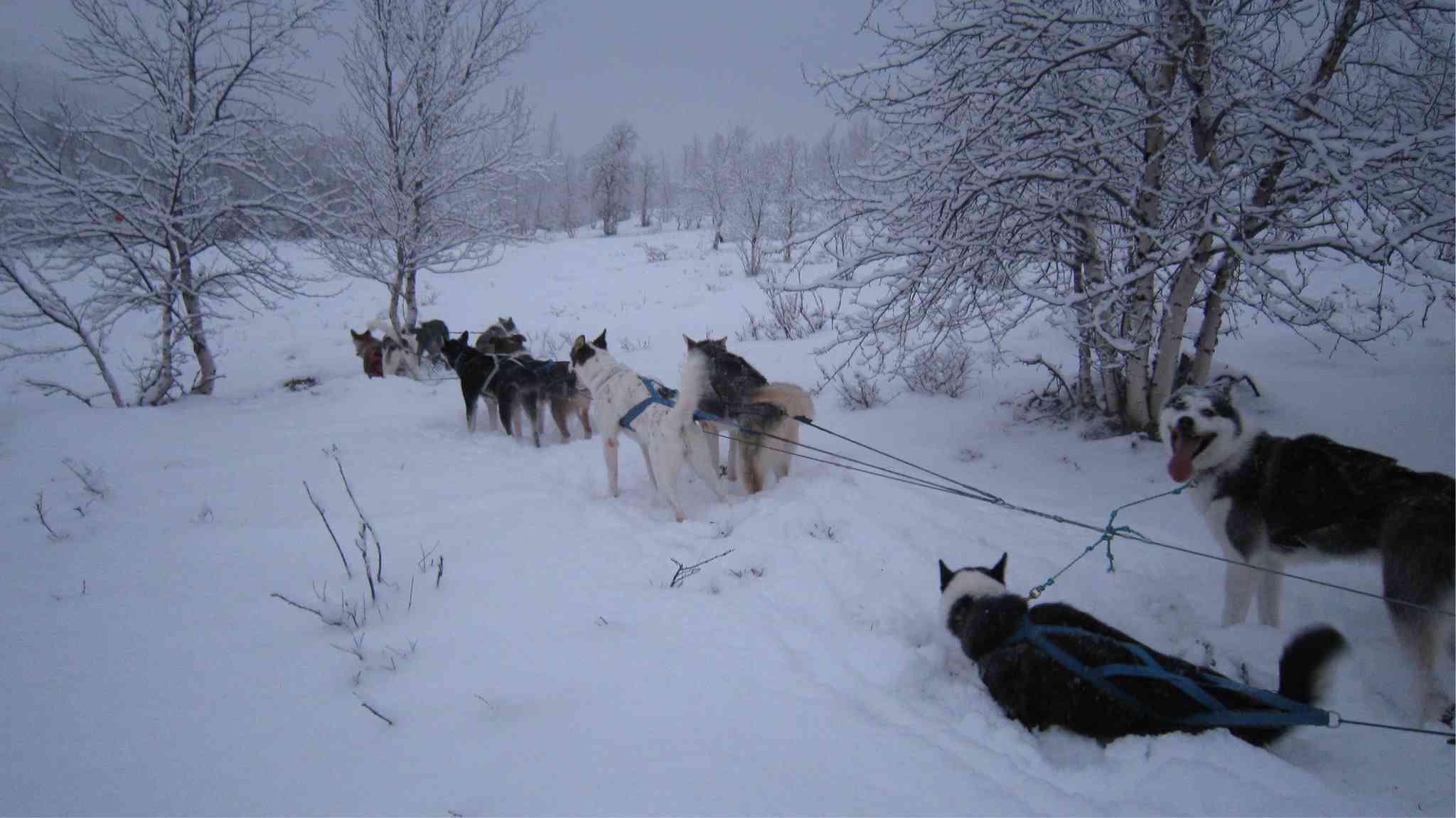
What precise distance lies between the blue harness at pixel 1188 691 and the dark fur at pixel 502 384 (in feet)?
17.5

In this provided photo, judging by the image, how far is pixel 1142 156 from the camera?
443 centimetres

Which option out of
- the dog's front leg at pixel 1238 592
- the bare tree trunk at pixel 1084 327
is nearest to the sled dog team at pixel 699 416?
the bare tree trunk at pixel 1084 327

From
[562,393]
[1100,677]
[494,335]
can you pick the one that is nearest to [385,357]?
[494,335]

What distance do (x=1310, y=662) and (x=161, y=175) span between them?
1150 centimetres

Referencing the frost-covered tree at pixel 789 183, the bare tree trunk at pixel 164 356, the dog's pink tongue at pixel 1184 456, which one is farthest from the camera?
the frost-covered tree at pixel 789 183

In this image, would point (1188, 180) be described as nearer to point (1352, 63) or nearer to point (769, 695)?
point (1352, 63)

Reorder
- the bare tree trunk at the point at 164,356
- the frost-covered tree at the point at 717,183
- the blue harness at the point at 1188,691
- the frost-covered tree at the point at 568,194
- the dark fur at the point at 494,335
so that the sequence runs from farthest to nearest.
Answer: the frost-covered tree at the point at 568,194, the frost-covered tree at the point at 717,183, the dark fur at the point at 494,335, the bare tree trunk at the point at 164,356, the blue harness at the point at 1188,691

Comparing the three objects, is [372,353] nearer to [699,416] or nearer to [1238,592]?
[699,416]

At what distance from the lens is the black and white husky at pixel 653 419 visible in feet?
13.2

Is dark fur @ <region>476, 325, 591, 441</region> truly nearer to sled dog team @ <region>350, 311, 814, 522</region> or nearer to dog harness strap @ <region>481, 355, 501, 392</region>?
dog harness strap @ <region>481, 355, 501, 392</region>

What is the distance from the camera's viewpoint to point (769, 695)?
206 cm

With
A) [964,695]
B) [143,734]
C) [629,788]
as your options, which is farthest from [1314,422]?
[143,734]

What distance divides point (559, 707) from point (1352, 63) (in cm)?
636

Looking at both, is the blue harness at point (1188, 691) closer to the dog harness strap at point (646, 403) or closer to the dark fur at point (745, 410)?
the dark fur at point (745, 410)
